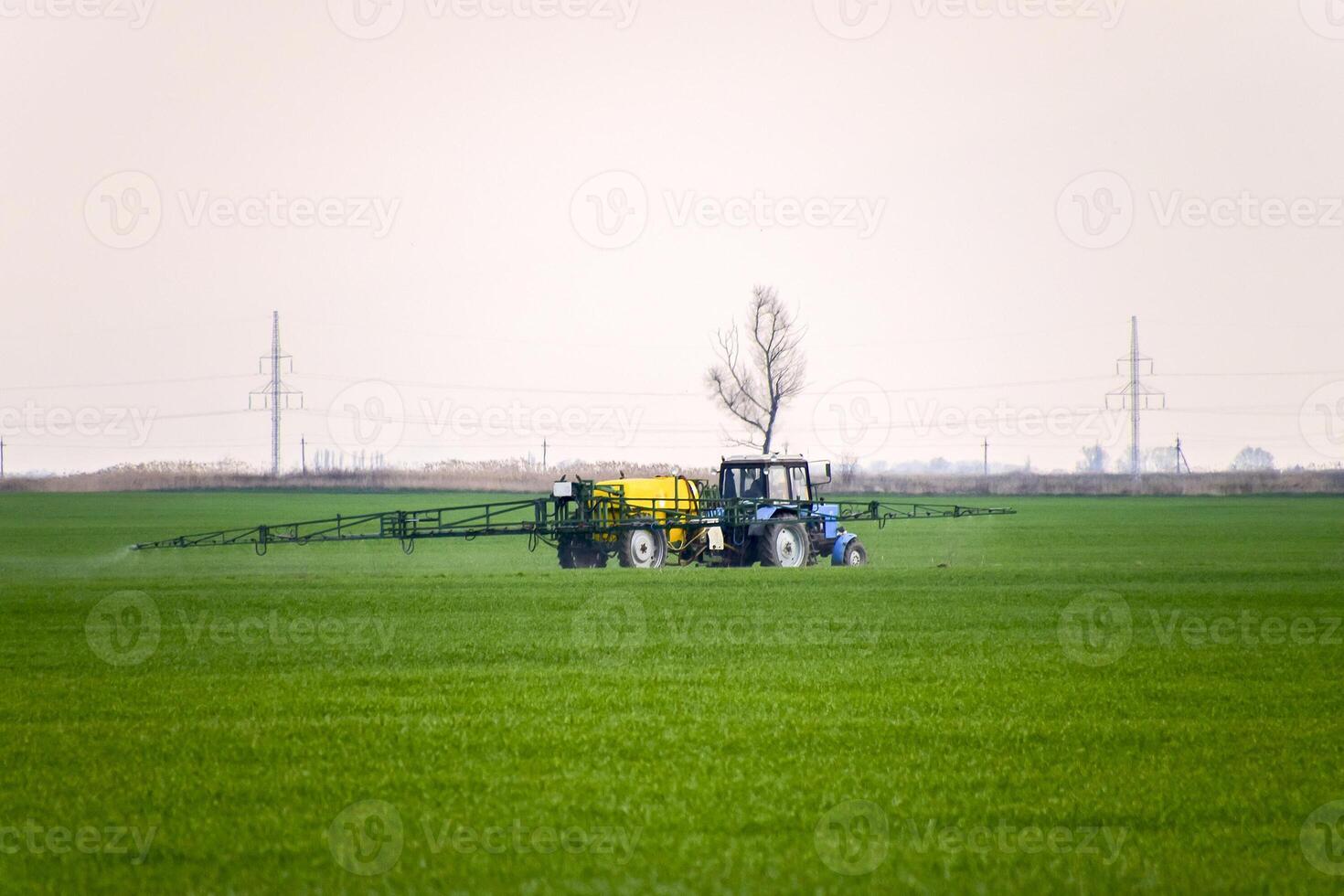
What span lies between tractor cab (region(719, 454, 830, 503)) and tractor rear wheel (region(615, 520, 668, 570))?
1.96 m

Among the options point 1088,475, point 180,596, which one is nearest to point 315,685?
point 180,596

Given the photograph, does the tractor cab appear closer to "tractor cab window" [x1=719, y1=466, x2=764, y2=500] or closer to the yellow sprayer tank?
"tractor cab window" [x1=719, y1=466, x2=764, y2=500]

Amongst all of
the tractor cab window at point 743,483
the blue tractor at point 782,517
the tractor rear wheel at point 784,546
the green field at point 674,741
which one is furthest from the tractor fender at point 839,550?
the green field at point 674,741

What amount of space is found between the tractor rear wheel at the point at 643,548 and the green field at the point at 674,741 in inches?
219

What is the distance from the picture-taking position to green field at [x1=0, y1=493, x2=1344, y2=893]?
7.50 m

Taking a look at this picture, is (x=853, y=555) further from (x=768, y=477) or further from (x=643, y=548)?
(x=643, y=548)

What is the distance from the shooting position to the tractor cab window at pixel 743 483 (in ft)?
97.2

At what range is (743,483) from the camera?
98.2 ft

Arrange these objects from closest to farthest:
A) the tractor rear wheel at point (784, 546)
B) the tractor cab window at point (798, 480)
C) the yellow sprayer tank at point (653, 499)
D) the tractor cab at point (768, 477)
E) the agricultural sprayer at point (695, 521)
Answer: the agricultural sprayer at point (695, 521)
the yellow sprayer tank at point (653, 499)
the tractor rear wheel at point (784, 546)
the tractor cab at point (768, 477)
the tractor cab window at point (798, 480)

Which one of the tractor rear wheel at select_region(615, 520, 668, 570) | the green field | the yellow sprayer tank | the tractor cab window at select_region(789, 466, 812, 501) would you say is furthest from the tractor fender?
the green field

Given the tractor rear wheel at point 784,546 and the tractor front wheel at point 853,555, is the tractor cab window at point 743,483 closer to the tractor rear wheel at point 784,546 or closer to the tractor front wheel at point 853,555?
the tractor rear wheel at point 784,546

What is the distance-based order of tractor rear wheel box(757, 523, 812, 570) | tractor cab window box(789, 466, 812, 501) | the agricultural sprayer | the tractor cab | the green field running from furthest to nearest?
tractor cab window box(789, 466, 812, 501), the tractor cab, tractor rear wheel box(757, 523, 812, 570), the agricultural sprayer, the green field

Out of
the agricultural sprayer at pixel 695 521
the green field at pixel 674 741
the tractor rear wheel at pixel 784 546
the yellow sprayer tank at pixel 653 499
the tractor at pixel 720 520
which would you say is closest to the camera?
the green field at pixel 674 741

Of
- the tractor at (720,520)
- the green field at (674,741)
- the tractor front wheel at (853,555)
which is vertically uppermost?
the tractor at (720,520)
